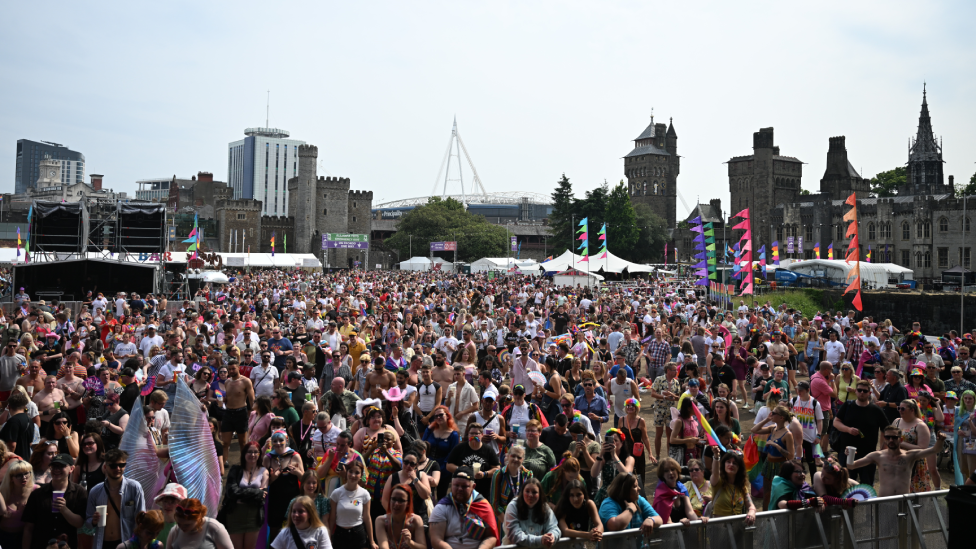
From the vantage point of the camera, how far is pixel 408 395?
7.99 meters

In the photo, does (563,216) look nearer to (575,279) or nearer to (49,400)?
(575,279)

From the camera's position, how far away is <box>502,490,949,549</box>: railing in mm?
4904

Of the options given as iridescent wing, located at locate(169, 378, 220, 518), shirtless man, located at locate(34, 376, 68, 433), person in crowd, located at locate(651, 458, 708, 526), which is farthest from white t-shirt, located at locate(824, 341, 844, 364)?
shirtless man, located at locate(34, 376, 68, 433)

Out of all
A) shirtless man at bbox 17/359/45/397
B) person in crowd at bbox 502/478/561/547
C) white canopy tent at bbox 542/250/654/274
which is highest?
white canopy tent at bbox 542/250/654/274

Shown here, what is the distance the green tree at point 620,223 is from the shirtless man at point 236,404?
205 feet

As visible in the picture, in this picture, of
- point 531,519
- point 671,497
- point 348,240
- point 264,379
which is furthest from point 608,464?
point 348,240

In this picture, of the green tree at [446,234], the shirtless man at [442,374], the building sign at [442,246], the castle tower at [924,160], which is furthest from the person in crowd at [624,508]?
the castle tower at [924,160]

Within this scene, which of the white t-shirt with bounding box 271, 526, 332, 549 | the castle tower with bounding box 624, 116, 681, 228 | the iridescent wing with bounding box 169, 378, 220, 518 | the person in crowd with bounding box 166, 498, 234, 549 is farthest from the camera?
the castle tower with bounding box 624, 116, 681, 228

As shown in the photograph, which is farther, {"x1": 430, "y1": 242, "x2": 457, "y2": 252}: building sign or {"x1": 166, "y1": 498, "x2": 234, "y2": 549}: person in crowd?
{"x1": 430, "y1": 242, "x2": 457, "y2": 252}: building sign

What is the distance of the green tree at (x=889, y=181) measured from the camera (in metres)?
90.9

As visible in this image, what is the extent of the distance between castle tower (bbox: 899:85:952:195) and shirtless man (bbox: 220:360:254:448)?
83.6 metres

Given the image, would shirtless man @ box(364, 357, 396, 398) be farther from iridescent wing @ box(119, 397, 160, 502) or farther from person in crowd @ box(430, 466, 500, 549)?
person in crowd @ box(430, 466, 500, 549)

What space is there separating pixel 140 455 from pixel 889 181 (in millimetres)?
101661

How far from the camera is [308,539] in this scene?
4633 mm
